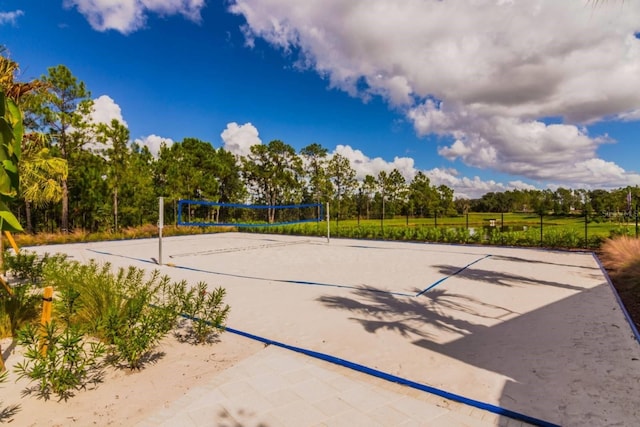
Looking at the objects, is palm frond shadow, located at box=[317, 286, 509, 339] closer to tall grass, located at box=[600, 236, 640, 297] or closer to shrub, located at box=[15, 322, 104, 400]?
shrub, located at box=[15, 322, 104, 400]

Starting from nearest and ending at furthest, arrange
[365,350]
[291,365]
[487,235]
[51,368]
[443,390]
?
1. [51,368]
2. [443,390]
3. [291,365]
4. [365,350]
5. [487,235]

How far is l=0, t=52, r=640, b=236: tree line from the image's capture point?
8461 millimetres

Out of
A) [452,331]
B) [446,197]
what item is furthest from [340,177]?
[452,331]

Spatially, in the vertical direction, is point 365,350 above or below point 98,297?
below

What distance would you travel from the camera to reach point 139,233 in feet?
61.0

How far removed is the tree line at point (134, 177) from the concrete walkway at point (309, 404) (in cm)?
349

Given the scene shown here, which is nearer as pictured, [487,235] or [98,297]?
[98,297]

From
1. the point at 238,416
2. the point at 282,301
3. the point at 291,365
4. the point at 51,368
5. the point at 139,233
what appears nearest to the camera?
the point at 238,416

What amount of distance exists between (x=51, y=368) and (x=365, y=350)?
2894 mm

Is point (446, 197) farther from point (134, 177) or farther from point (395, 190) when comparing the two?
point (134, 177)

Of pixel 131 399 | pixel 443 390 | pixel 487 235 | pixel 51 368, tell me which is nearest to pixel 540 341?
pixel 443 390

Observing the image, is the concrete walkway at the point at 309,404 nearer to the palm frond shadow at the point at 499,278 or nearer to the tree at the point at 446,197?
the palm frond shadow at the point at 499,278

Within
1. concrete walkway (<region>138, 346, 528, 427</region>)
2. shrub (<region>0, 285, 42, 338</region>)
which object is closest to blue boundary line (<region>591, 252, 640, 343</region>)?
concrete walkway (<region>138, 346, 528, 427</region>)

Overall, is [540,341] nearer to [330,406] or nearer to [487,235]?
[330,406]
